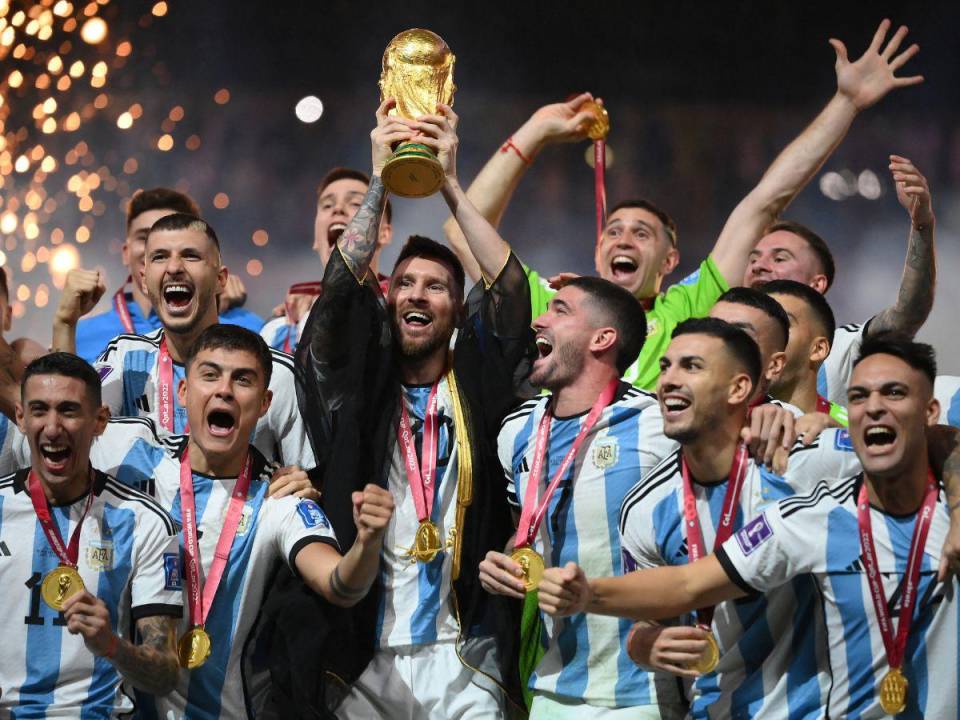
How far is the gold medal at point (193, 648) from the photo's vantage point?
3.76m

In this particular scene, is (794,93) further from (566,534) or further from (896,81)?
(566,534)

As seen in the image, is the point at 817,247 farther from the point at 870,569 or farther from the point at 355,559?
the point at 355,559

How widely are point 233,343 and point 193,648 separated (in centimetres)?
82

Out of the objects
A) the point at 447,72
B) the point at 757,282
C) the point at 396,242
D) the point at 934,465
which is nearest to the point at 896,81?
the point at 757,282

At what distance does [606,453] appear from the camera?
402 cm

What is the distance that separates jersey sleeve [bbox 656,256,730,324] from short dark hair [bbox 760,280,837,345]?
1.04 feet

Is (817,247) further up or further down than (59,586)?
further up

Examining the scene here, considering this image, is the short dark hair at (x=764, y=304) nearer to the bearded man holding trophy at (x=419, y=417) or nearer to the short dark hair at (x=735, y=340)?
the short dark hair at (x=735, y=340)

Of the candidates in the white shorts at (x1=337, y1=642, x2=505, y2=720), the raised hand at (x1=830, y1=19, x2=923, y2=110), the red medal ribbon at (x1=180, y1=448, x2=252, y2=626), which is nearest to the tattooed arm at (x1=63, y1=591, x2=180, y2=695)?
the red medal ribbon at (x1=180, y1=448, x2=252, y2=626)

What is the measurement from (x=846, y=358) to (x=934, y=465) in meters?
1.53

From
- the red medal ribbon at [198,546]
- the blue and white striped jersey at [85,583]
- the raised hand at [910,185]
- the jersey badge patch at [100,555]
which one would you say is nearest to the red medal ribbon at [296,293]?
the red medal ribbon at [198,546]

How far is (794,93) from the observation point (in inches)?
291

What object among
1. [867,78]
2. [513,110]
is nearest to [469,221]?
[867,78]

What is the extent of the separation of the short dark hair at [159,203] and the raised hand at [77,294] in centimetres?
60
